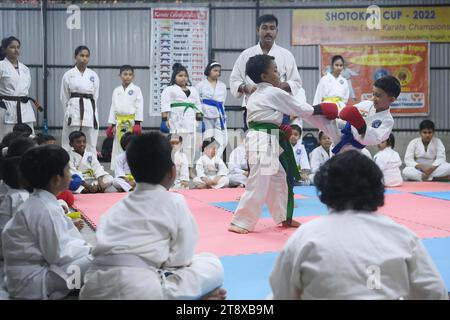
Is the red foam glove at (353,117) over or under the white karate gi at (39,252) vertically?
over

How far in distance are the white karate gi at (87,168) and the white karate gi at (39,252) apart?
5.04 meters

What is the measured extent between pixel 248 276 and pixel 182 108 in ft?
20.4

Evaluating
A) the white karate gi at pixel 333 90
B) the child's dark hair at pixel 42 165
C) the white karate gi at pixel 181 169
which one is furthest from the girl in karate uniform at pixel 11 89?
the child's dark hair at pixel 42 165

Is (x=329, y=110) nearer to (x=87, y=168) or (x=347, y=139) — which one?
(x=347, y=139)

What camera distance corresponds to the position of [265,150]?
4.95 meters

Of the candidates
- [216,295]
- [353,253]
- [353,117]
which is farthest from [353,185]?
[353,117]

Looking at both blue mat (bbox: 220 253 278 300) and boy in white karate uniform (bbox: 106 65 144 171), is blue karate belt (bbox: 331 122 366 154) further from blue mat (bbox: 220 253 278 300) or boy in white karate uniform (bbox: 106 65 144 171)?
boy in white karate uniform (bbox: 106 65 144 171)

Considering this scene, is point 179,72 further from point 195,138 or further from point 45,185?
point 45,185

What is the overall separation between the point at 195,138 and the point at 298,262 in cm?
800

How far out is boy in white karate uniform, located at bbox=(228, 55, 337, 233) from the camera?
4.91 metres

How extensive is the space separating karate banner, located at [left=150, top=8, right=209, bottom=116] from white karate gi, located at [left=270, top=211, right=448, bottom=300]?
402 inches

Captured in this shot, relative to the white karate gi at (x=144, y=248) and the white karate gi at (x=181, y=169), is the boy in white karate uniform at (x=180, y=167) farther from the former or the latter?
the white karate gi at (x=144, y=248)

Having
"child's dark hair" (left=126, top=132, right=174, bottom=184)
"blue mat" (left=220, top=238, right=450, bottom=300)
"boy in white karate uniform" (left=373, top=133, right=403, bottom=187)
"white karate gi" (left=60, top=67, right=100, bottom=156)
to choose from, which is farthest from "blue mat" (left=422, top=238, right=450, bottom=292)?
"white karate gi" (left=60, top=67, right=100, bottom=156)

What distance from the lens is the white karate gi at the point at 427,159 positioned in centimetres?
969
